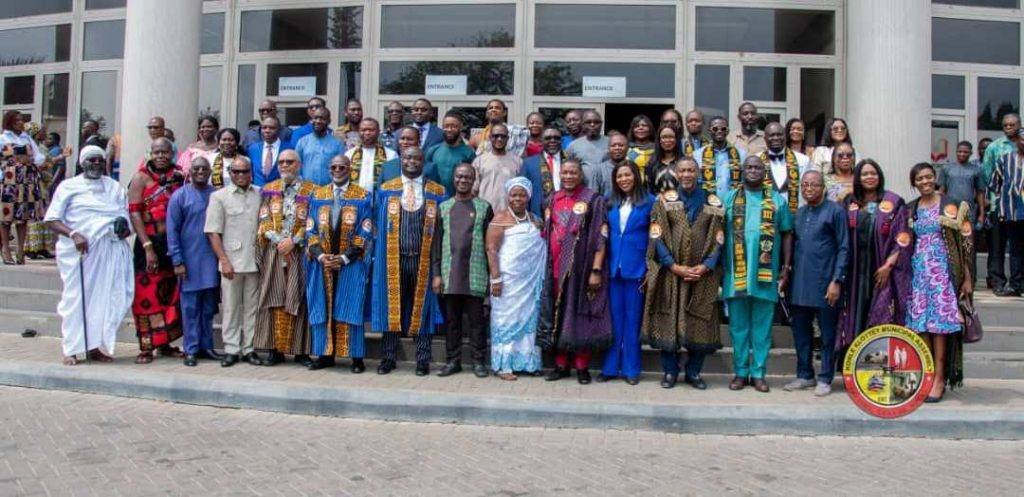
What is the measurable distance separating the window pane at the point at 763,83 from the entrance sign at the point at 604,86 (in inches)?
76.1

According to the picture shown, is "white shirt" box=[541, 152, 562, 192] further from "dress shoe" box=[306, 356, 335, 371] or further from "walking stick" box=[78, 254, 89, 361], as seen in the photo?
"walking stick" box=[78, 254, 89, 361]

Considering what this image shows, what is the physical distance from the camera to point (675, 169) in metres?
7.35

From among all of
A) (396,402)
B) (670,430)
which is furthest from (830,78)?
(396,402)

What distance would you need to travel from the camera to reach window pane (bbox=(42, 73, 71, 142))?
581 inches

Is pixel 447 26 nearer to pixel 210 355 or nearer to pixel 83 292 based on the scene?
pixel 210 355

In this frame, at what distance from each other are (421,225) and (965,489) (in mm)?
4678

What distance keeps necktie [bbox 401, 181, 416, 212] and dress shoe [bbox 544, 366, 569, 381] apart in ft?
6.41

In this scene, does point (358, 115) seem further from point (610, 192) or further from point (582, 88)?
point (582, 88)

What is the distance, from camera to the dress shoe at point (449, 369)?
296 inches

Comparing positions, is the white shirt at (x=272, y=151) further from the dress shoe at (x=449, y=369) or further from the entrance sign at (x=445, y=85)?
the entrance sign at (x=445, y=85)

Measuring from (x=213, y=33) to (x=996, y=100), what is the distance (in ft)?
41.9

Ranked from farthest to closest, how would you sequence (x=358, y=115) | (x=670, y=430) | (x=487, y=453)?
(x=358, y=115), (x=670, y=430), (x=487, y=453)

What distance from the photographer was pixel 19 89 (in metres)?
15.2

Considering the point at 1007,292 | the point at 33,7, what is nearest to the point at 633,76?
the point at 1007,292
